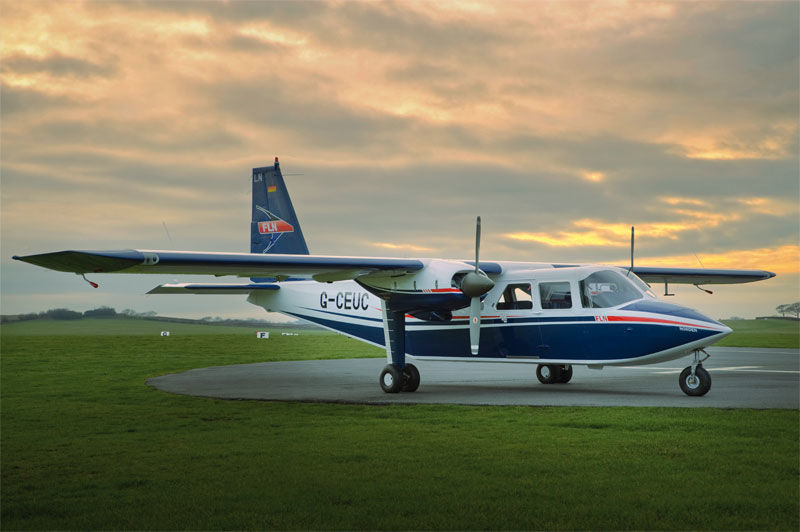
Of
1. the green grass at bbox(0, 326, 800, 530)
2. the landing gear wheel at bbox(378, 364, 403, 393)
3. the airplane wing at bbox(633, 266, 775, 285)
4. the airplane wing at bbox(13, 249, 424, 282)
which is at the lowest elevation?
the green grass at bbox(0, 326, 800, 530)

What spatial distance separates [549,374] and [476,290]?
475 cm

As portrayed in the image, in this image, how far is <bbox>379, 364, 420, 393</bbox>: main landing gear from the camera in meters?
17.0

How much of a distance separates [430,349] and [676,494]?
11.6 meters

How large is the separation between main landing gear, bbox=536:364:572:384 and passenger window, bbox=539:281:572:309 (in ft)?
11.1

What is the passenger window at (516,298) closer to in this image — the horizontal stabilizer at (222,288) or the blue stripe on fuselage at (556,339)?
the blue stripe on fuselage at (556,339)

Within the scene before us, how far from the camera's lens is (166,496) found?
7086mm

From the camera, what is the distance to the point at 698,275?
24016 mm

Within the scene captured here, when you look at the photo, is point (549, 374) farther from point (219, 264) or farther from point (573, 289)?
point (219, 264)

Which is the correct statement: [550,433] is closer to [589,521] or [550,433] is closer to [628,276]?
[589,521]

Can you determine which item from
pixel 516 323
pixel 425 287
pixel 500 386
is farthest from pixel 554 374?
pixel 425 287

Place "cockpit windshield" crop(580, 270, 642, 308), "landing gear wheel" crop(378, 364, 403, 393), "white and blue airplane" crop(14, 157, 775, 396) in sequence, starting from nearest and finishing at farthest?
"white and blue airplane" crop(14, 157, 775, 396), "cockpit windshield" crop(580, 270, 642, 308), "landing gear wheel" crop(378, 364, 403, 393)

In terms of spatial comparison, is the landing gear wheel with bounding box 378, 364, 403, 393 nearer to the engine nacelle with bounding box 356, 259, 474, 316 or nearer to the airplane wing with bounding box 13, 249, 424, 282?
the engine nacelle with bounding box 356, 259, 474, 316

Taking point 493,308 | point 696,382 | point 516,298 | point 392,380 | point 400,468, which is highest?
point 516,298

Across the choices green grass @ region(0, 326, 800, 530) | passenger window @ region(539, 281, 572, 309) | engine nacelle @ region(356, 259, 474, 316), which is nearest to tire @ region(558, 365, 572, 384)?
passenger window @ region(539, 281, 572, 309)
